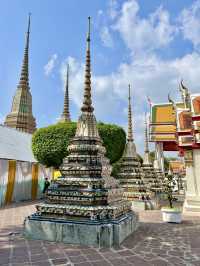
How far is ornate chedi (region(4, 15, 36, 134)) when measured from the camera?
4400cm

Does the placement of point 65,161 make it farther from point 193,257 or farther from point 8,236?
point 193,257

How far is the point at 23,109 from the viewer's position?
147ft

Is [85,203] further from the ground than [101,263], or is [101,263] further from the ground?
[85,203]

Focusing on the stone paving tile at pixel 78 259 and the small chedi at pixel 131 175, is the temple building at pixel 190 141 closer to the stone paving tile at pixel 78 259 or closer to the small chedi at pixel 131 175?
the small chedi at pixel 131 175

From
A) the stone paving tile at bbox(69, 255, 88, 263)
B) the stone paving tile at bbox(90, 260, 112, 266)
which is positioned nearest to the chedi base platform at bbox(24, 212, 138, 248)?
the stone paving tile at bbox(69, 255, 88, 263)

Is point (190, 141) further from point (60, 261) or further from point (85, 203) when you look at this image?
point (60, 261)

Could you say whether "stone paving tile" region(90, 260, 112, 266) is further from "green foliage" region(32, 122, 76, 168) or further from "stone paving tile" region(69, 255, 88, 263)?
"green foliage" region(32, 122, 76, 168)

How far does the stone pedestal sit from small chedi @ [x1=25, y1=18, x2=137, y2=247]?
240 inches

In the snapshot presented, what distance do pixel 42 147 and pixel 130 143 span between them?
6528 millimetres

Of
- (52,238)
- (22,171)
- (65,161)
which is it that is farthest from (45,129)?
(52,238)

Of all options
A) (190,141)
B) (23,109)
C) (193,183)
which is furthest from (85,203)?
(23,109)

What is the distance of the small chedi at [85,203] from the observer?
6.16 metres

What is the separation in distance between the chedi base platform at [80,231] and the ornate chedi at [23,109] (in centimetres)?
3874

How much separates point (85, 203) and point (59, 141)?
39.6 feet
